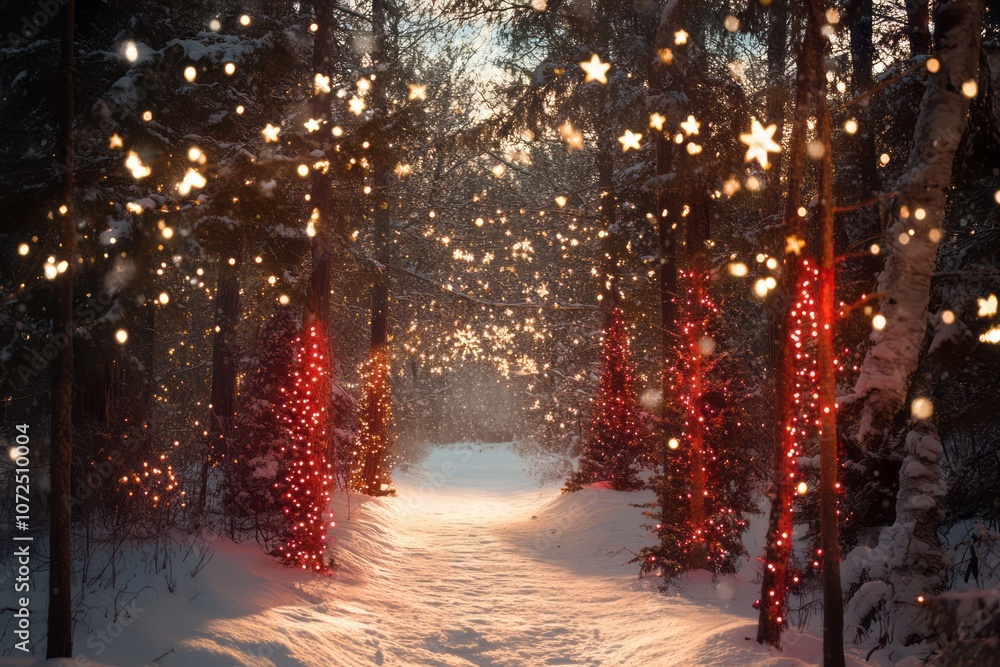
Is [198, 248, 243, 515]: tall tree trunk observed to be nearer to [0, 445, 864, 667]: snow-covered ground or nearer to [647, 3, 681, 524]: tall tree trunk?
[0, 445, 864, 667]: snow-covered ground

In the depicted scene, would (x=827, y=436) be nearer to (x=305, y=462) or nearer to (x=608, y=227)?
(x=305, y=462)

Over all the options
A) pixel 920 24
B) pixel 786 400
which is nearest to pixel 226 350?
pixel 786 400

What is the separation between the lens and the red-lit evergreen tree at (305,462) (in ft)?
35.8

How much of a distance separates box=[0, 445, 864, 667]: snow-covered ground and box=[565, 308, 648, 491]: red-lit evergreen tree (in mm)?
2244

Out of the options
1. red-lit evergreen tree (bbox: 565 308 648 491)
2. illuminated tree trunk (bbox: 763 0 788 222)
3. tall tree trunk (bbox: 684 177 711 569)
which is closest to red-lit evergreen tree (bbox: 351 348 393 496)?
red-lit evergreen tree (bbox: 565 308 648 491)

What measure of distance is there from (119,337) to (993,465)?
1247 centimetres

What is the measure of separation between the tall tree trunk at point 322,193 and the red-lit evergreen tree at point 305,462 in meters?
1.93

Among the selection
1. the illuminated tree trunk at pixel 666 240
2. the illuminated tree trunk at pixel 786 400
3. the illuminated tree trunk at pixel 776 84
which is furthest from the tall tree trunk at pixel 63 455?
the illuminated tree trunk at pixel 666 240

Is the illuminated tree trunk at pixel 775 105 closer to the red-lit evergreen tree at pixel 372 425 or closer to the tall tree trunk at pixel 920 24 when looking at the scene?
the tall tree trunk at pixel 920 24

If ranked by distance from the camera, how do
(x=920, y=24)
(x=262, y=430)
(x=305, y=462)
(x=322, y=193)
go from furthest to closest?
(x=322, y=193)
(x=262, y=430)
(x=305, y=462)
(x=920, y=24)

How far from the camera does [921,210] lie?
27.3ft

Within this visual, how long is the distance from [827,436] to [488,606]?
5664mm

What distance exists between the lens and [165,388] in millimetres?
21203

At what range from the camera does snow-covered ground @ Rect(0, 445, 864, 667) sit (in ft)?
23.4
